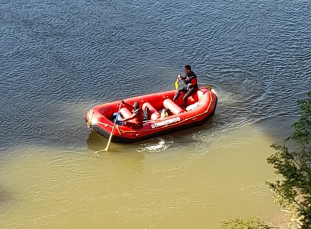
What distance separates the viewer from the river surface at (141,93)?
12.2 meters

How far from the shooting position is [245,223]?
1059 cm

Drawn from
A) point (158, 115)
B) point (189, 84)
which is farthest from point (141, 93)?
point (158, 115)

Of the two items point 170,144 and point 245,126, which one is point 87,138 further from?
point 245,126

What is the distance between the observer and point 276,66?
18.1 metres

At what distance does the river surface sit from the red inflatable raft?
313mm

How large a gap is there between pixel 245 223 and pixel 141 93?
705 centimetres

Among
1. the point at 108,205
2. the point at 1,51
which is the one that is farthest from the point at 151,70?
the point at 108,205

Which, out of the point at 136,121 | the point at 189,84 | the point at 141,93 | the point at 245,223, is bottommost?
the point at 245,223

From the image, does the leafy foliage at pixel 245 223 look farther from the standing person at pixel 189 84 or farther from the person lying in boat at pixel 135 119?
the standing person at pixel 189 84

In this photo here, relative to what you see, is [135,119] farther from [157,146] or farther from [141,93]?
[141,93]

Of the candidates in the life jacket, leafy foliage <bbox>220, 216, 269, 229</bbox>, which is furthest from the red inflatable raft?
leafy foliage <bbox>220, 216, 269, 229</bbox>

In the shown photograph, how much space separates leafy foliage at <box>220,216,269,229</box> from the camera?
10477mm

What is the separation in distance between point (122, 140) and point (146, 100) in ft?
5.28

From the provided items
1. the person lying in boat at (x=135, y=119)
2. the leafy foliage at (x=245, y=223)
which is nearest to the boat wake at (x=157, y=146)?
the person lying in boat at (x=135, y=119)
